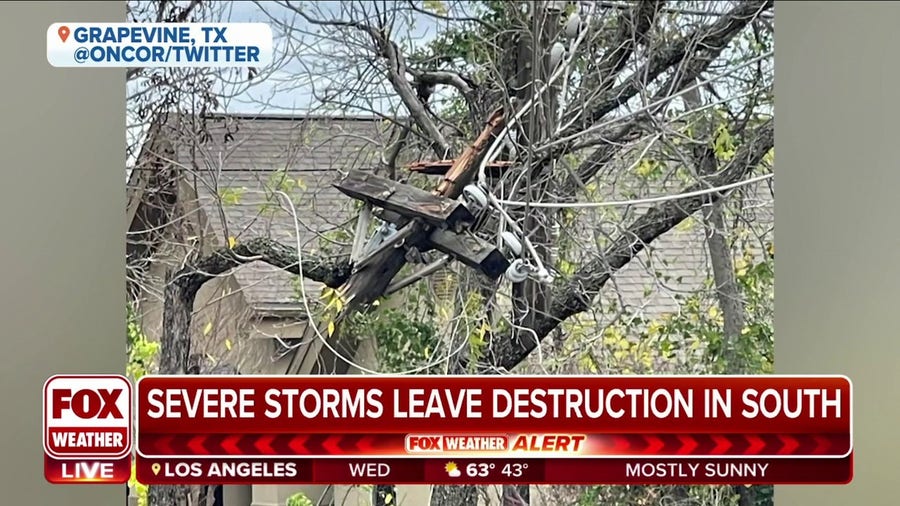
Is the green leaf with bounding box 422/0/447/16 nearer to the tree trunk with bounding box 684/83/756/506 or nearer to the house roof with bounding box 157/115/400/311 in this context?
the house roof with bounding box 157/115/400/311

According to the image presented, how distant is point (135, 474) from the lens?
188cm

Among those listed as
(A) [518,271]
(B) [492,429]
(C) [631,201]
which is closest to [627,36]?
(C) [631,201]

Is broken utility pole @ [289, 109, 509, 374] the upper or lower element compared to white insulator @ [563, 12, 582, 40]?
lower

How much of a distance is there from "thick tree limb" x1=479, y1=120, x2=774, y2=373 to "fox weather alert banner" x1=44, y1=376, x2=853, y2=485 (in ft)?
0.31

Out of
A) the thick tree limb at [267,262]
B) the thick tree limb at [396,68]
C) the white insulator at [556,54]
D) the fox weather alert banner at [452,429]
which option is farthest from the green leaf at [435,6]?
the fox weather alert banner at [452,429]

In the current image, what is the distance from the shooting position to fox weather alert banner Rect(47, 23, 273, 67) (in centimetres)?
188

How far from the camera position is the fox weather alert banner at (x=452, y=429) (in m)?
1.87

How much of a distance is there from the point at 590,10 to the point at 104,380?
141 cm

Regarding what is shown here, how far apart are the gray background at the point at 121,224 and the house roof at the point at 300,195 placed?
17 cm

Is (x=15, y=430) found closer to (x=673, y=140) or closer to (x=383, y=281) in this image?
(x=383, y=281)

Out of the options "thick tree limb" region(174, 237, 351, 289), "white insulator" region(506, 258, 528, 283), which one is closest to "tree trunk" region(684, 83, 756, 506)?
"white insulator" region(506, 258, 528, 283)

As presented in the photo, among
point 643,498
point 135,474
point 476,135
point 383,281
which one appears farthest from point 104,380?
point 643,498

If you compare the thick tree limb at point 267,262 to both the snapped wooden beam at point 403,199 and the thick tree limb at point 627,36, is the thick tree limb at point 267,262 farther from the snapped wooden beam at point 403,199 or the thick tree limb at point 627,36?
the thick tree limb at point 627,36

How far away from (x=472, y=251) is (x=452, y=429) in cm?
41
